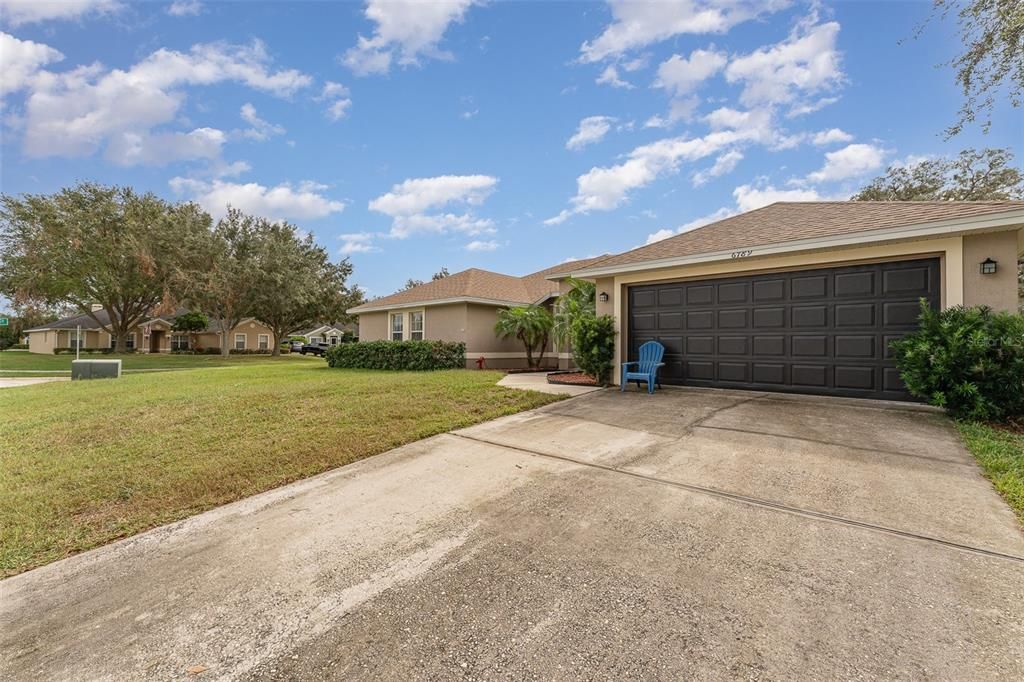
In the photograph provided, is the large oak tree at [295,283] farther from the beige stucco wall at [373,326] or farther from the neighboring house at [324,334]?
the neighboring house at [324,334]

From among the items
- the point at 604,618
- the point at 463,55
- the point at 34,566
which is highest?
the point at 463,55

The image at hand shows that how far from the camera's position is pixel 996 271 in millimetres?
5887

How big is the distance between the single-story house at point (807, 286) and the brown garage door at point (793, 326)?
0.02 m

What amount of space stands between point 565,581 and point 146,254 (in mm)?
34768

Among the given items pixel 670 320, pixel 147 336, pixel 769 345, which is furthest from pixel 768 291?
pixel 147 336

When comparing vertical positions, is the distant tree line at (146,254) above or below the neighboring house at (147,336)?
above

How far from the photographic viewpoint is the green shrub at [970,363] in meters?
5.17

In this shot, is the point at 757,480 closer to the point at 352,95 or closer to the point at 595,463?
the point at 595,463

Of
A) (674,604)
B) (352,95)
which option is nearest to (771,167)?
(352,95)

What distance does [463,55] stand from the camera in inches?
413

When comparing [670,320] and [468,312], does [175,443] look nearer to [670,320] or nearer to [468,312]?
[670,320]

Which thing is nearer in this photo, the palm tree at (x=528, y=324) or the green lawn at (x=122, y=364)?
the palm tree at (x=528, y=324)

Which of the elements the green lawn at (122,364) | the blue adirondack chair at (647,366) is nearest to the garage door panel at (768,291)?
the blue adirondack chair at (647,366)

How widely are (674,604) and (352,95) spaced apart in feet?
40.9
